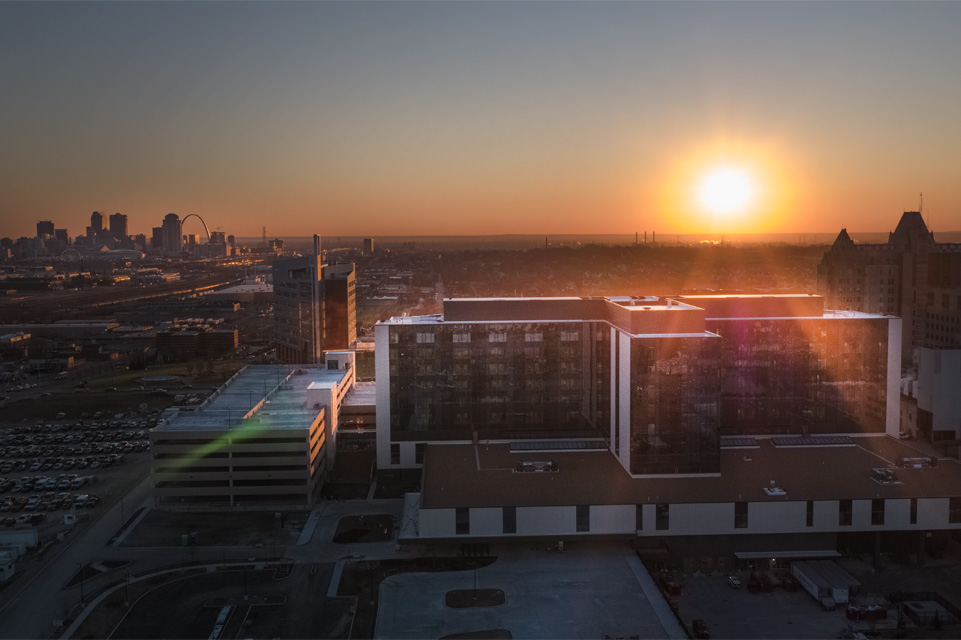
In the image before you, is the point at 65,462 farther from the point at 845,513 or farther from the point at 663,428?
the point at 845,513

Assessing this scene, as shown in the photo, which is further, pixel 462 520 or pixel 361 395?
pixel 361 395

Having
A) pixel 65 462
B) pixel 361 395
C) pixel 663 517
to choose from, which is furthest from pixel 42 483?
pixel 663 517

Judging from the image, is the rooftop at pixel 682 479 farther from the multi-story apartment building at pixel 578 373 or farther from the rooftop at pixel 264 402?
the rooftop at pixel 264 402

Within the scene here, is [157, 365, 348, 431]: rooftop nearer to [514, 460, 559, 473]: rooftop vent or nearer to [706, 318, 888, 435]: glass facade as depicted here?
[514, 460, 559, 473]: rooftop vent

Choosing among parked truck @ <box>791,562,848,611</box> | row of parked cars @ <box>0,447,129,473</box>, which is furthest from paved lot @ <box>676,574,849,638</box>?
row of parked cars @ <box>0,447,129,473</box>

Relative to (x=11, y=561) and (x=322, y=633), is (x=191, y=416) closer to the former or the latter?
(x=11, y=561)

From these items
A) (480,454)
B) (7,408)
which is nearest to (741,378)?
(480,454)
